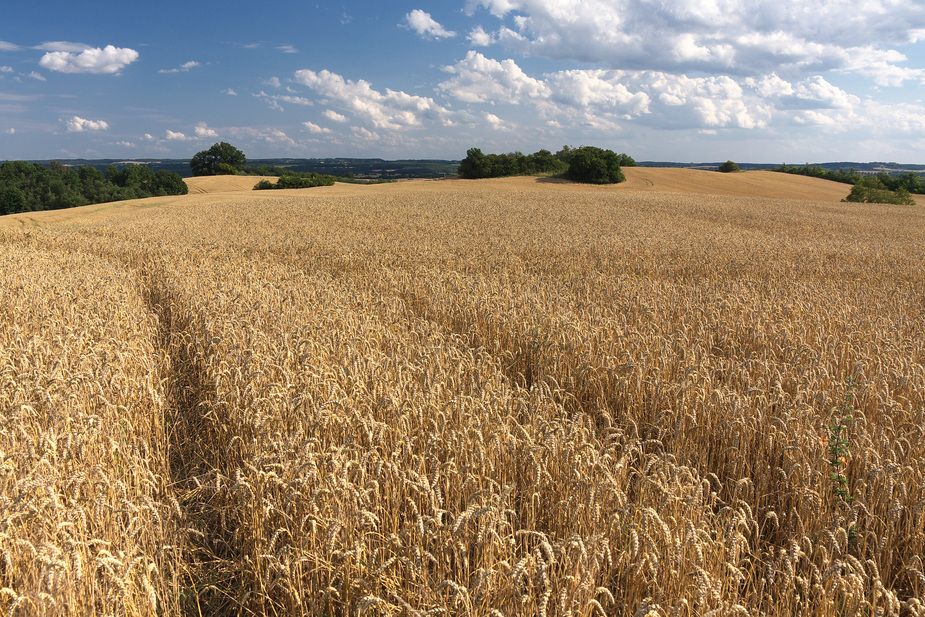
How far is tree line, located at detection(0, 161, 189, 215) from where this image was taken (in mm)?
58812

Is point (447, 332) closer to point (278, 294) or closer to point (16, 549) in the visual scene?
point (278, 294)

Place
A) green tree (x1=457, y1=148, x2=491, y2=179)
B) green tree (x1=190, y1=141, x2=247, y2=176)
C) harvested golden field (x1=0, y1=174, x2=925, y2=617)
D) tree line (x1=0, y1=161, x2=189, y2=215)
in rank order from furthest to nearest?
green tree (x1=190, y1=141, x2=247, y2=176), green tree (x1=457, y1=148, x2=491, y2=179), tree line (x1=0, y1=161, x2=189, y2=215), harvested golden field (x1=0, y1=174, x2=925, y2=617)

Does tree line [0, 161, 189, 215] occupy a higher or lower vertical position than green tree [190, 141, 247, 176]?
lower

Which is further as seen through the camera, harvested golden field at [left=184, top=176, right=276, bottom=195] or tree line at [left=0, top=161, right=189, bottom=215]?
harvested golden field at [left=184, top=176, right=276, bottom=195]

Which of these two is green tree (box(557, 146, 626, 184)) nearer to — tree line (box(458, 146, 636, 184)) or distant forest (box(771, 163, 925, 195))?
tree line (box(458, 146, 636, 184))

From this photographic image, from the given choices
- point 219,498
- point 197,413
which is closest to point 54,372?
point 197,413

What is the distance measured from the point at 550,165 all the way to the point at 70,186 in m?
62.6

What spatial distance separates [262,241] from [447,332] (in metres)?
10.2

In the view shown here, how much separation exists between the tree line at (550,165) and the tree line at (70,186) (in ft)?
123

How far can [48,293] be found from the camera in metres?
7.46

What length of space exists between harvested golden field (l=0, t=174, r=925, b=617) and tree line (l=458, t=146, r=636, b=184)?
52.6 meters

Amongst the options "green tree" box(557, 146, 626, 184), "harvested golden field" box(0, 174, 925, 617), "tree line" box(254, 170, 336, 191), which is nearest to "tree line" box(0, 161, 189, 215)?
"tree line" box(254, 170, 336, 191)

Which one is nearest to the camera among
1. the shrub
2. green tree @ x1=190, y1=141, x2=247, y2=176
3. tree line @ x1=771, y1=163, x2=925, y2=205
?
the shrub

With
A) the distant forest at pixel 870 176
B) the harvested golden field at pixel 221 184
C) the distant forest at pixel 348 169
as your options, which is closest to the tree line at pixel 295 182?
Result: the harvested golden field at pixel 221 184
